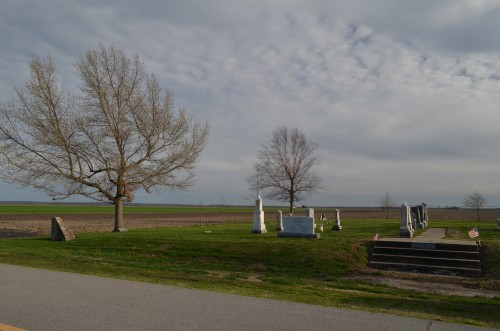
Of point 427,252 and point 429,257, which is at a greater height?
point 427,252

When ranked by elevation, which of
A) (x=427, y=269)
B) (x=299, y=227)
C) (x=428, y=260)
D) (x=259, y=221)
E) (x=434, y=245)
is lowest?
(x=427, y=269)

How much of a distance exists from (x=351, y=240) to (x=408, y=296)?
682 cm

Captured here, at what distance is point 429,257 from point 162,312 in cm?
1094

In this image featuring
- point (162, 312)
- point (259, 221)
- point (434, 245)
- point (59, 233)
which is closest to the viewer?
point (162, 312)

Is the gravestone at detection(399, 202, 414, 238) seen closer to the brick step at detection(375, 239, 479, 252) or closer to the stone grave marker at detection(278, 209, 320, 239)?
the brick step at detection(375, 239, 479, 252)

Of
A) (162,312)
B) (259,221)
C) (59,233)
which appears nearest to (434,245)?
(259,221)

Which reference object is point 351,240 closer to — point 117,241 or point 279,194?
point 117,241

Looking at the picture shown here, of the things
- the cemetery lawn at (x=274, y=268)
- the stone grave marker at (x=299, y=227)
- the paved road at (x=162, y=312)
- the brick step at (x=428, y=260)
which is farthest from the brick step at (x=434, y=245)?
the paved road at (x=162, y=312)

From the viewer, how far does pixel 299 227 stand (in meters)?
18.5

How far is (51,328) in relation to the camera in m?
5.19

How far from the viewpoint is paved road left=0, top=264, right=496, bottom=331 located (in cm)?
547

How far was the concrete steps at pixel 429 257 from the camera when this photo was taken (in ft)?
43.0

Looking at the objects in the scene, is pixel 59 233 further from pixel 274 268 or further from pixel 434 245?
pixel 434 245

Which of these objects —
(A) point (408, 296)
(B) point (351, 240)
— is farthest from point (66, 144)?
(A) point (408, 296)
